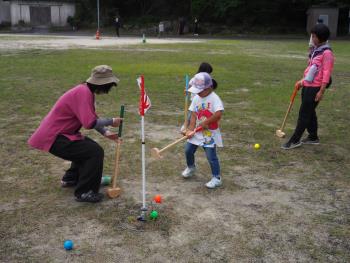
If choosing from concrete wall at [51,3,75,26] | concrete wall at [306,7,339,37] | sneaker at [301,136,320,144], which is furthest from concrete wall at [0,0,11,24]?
sneaker at [301,136,320,144]

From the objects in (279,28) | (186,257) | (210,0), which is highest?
(210,0)

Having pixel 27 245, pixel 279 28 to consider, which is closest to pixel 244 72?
pixel 27 245

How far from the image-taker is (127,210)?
451cm

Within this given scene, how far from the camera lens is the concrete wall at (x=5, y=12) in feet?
164

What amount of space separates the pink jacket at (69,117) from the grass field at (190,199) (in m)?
0.73

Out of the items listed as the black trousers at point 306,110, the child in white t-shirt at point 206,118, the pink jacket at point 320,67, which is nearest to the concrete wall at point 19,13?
the black trousers at point 306,110

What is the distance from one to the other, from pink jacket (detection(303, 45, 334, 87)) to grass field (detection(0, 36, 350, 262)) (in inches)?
42.5

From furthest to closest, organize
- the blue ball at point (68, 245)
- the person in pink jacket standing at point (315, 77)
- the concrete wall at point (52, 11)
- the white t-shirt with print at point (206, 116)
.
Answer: the concrete wall at point (52, 11), the person in pink jacket standing at point (315, 77), the white t-shirt with print at point (206, 116), the blue ball at point (68, 245)

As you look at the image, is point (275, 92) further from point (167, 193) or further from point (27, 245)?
point (27, 245)

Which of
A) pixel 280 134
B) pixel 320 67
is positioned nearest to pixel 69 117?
pixel 320 67

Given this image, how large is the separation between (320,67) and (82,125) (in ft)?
12.3

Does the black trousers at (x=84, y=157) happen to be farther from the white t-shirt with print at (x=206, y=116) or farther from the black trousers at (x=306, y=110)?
the black trousers at (x=306, y=110)

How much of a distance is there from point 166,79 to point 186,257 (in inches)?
384

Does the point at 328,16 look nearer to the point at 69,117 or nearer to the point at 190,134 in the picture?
the point at 190,134
